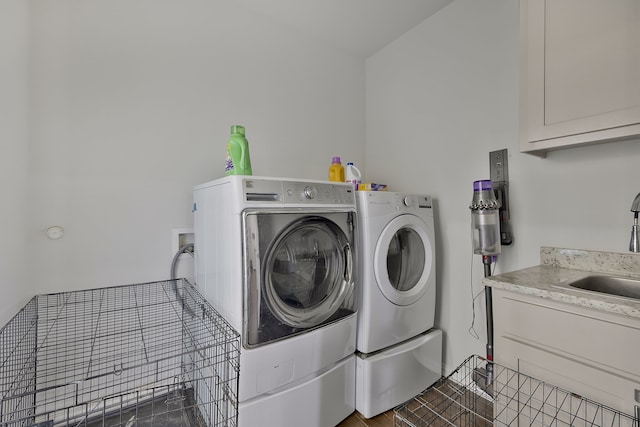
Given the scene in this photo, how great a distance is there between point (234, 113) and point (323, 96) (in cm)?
84

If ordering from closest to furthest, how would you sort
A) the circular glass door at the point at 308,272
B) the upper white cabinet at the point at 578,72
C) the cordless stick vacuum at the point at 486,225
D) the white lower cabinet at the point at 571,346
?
1. the white lower cabinet at the point at 571,346
2. the upper white cabinet at the point at 578,72
3. the circular glass door at the point at 308,272
4. the cordless stick vacuum at the point at 486,225

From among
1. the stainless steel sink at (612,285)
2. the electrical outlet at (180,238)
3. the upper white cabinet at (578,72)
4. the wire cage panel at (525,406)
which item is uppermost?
the upper white cabinet at (578,72)

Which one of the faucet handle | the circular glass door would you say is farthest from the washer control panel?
the faucet handle

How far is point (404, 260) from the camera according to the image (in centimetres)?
188

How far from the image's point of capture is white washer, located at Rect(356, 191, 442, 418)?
161 cm

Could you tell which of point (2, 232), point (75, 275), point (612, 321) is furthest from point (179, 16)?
point (612, 321)

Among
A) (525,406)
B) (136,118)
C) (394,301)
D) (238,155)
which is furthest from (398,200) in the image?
(136,118)

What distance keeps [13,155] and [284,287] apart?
4.36 feet

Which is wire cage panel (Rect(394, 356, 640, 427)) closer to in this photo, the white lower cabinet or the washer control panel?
the white lower cabinet

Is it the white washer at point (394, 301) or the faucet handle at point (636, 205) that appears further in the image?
the white washer at point (394, 301)

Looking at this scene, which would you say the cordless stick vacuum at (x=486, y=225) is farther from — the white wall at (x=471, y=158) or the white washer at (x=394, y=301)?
the white washer at (x=394, y=301)

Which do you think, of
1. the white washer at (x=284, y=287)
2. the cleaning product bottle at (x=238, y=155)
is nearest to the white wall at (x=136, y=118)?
the white washer at (x=284, y=287)

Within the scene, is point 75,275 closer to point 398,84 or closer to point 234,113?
point 234,113

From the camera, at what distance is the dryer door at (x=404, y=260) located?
1649 mm
